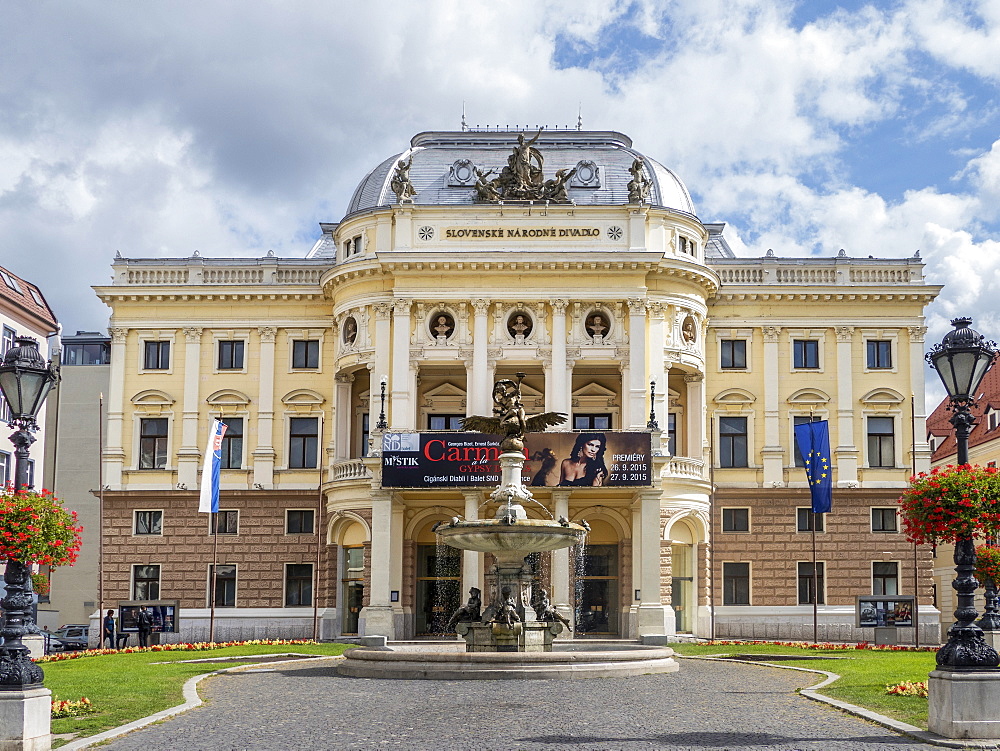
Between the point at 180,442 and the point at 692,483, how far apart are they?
2250 centimetres

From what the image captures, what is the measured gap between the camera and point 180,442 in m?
57.2

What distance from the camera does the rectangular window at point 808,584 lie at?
55.8 meters

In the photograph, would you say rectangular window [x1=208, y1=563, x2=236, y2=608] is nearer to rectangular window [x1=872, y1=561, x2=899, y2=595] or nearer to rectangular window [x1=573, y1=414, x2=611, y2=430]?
rectangular window [x1=573, y1=414, x2=611, y2=430]

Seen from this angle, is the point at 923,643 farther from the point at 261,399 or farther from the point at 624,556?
the point at 261,399

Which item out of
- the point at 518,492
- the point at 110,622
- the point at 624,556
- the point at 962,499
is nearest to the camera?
the point at 962,499

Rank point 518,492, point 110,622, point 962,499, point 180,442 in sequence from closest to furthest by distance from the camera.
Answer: point 962,499 → point 518,492 → point 110,622 → point 180,442

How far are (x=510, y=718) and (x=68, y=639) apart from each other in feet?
140

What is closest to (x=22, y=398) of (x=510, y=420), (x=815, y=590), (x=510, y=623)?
(x=510, y=623)

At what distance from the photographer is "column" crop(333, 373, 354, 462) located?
55634mm

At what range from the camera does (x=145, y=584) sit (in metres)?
56.1

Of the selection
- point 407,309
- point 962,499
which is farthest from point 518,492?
point 407,309

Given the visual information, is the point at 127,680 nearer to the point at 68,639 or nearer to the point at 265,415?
the point at 265,415

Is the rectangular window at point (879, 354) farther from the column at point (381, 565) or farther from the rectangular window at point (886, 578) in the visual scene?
the column at point (381, 565)

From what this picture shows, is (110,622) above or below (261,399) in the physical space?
below
